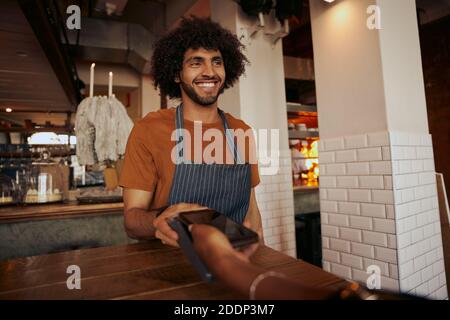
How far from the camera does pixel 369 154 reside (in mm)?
2109

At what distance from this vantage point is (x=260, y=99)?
10.2 ft

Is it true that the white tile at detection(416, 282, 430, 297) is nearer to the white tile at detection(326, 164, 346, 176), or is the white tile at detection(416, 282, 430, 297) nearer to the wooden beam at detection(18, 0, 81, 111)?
the white tile at detection(326, 164, 346, 176)

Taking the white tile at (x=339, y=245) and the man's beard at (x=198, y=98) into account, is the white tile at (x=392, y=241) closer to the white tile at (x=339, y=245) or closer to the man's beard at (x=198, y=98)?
the white tile at (x=339, y=245)

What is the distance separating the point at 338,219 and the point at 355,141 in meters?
0.61

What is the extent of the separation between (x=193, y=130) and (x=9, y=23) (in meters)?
2.05

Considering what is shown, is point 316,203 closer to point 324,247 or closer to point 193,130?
point 324,247

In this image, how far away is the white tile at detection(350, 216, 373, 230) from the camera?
2090 mm

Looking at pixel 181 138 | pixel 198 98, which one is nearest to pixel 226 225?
pixel 181 138

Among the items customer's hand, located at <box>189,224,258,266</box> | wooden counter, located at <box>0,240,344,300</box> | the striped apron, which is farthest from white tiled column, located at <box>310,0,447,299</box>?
customer's hand, located at <box>189,224,258,266</box>

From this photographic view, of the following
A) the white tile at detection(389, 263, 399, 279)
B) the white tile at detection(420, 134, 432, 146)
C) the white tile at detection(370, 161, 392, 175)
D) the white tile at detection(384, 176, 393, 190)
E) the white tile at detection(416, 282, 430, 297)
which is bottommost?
the white tile at detection(416, 282, 430, 297)

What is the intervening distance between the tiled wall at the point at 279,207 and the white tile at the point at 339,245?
2.41 feet

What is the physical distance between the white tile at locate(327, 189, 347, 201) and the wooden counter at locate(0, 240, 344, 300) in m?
1.43

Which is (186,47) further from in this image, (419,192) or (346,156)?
(419,192)

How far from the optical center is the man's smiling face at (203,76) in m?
1.70
